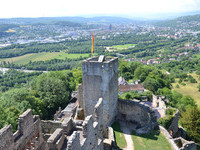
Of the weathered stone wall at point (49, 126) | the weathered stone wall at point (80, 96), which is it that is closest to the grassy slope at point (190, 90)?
the weathered stone wall at point (80, 96)

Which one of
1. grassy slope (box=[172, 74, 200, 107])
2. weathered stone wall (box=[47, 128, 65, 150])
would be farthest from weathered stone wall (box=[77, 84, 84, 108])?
grassy slope (box=[172, 74, 200, 107])

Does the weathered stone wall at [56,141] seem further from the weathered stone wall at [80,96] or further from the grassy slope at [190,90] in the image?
the grassy slope at [190,90]

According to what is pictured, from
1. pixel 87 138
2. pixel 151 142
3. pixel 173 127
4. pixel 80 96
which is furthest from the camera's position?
pixel 80 96

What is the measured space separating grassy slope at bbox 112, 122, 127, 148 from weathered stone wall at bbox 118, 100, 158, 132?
5.76 ft

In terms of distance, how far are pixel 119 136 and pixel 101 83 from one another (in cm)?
596

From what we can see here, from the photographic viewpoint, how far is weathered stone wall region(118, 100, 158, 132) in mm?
21188

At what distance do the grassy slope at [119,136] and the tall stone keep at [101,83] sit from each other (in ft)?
3.32

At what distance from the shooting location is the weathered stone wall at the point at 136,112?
2119cm

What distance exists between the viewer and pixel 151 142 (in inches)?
706

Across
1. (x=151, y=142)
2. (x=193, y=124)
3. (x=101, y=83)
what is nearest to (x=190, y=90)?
(x=193, y=124)

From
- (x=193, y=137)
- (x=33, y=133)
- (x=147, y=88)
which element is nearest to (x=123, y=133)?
(x=33, y=133)

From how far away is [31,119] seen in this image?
1502 cm

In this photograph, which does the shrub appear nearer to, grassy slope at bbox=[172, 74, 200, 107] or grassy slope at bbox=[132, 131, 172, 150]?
grassy slope at bbox=[132, 131, 172, 150]

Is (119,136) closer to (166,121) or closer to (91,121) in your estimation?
(166,121)
